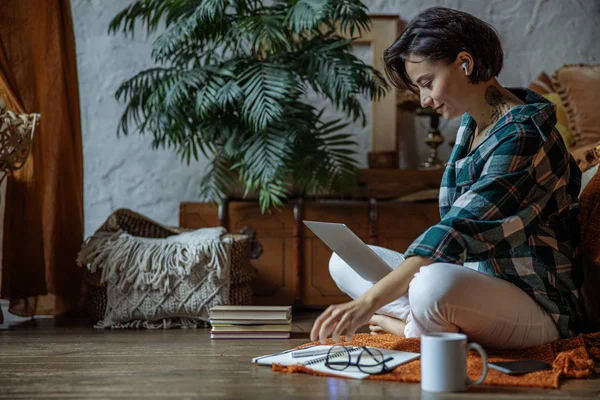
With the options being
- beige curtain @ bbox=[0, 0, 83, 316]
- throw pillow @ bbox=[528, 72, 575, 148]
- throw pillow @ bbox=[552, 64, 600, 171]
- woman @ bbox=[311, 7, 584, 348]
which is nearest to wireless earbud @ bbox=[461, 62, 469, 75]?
woman @ bbox=[311, 7, 584, 348]

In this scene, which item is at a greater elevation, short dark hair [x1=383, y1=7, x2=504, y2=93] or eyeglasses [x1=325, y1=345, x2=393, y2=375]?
short dark hair [x1=383, y1=7, x2=504, y2=93]

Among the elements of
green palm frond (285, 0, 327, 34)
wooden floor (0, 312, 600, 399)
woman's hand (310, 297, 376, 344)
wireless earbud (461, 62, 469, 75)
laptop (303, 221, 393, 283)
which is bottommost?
wooden floor (0, 312, 600, 399)

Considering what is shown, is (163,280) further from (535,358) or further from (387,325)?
(535,358)

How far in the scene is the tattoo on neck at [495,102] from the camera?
1.60 m

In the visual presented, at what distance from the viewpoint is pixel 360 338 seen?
1.84 metres

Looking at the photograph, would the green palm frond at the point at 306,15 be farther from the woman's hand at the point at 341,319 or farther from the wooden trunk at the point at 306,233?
the woman's hand at the point at 341,319

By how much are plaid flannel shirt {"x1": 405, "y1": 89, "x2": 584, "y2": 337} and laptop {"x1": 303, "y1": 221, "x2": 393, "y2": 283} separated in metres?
0.21

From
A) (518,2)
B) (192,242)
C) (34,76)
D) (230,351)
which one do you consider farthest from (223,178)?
(518,2)

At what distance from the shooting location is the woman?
1.41 meters

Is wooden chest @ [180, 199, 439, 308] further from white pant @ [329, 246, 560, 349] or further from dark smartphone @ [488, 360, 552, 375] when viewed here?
dark smartphone @ [488, 360, 552, 375]

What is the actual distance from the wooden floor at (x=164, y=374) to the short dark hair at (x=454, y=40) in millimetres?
672

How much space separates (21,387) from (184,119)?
145cm

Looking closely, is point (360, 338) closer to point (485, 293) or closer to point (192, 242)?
point (485, 293)

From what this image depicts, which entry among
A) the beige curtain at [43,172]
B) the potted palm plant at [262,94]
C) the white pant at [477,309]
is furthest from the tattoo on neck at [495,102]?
the beige curtain at [43,172]
